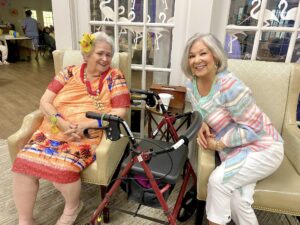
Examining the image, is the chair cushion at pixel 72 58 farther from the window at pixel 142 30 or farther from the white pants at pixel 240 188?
the white pants at pixel 240 188

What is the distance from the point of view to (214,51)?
1268mm

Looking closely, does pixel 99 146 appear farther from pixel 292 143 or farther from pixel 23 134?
pixel 292 143

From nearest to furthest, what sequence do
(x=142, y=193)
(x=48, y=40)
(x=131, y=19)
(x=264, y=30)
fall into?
(x=142, y=193), (x=264, y=30), (x=131, y=19), (x=48, y=40)

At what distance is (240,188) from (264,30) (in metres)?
1.27

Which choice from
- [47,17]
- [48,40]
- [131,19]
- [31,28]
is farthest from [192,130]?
[47,17]

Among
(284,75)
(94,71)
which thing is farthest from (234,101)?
(94,71)

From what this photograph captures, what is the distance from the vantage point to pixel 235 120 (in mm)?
1263

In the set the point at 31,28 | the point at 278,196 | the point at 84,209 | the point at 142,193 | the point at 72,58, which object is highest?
the point at 31,28

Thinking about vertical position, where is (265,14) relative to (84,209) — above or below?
above

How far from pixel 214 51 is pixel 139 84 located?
105cm

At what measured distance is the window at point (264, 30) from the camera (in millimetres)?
1740

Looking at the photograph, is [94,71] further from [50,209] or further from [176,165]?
[50,209]

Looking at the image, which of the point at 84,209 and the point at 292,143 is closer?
the point at 292,143

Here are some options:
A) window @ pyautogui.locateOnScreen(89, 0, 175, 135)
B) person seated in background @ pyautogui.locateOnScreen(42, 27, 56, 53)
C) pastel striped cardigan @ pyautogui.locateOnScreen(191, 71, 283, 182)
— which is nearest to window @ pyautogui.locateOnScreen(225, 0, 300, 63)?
window @ pyautogui.locateOnScreen(89, 0, 175, 135)
